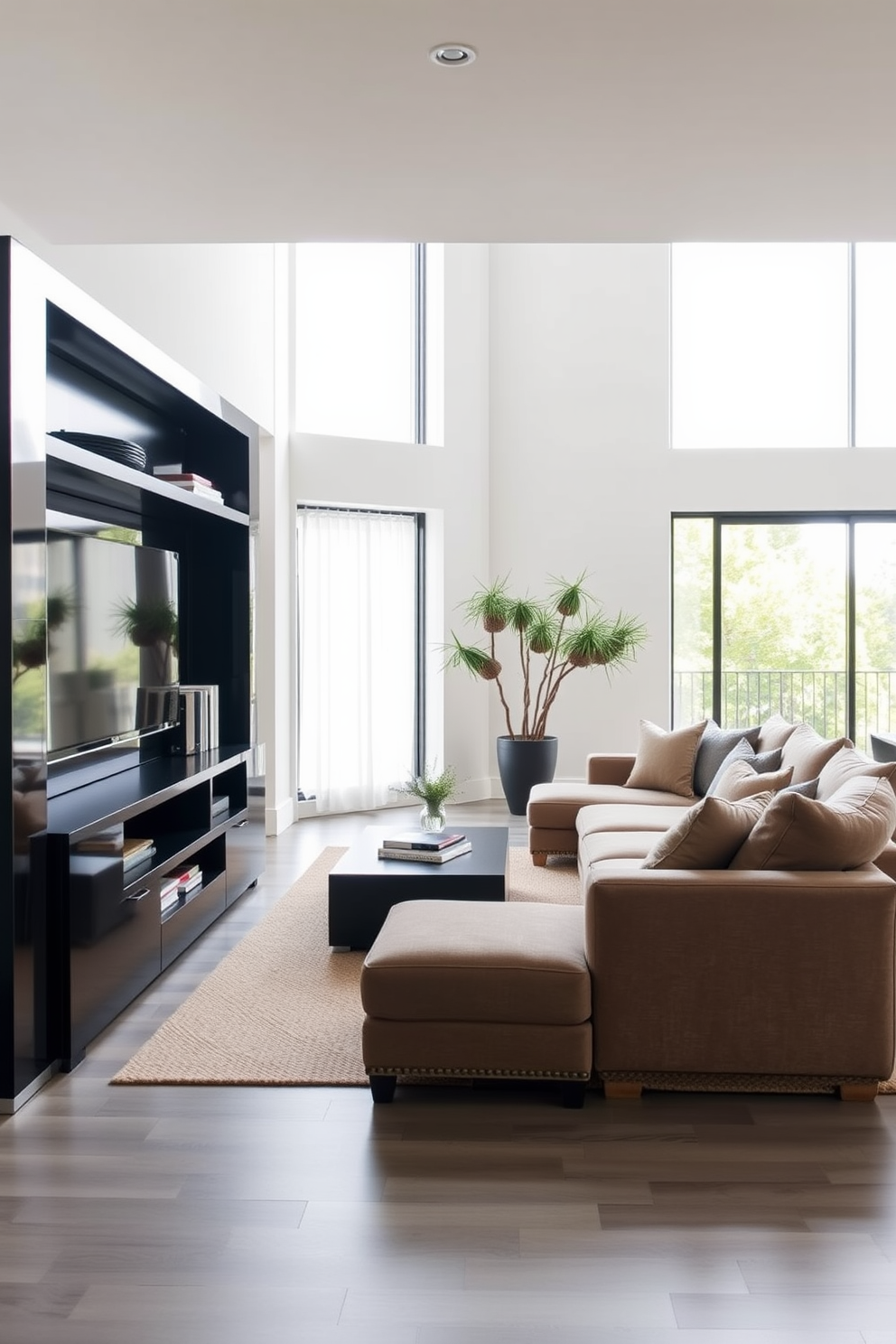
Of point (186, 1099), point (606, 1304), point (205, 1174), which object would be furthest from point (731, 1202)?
point (186, 1099)

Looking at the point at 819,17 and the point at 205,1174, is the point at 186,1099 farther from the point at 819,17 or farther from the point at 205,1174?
the point at 819,17

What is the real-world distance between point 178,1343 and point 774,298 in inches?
322

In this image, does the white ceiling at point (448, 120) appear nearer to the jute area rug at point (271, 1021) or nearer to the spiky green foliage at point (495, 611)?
the jute area rug at point (271, 1021)

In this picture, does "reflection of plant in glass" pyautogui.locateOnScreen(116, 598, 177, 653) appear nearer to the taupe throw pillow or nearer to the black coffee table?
the black coffee table

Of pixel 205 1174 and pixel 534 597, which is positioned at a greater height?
pixel 534 597

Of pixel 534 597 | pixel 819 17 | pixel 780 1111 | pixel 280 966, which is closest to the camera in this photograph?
pixel 819 17

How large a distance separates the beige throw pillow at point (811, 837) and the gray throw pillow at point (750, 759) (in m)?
1.71

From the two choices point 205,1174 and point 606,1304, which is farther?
point 205,1174

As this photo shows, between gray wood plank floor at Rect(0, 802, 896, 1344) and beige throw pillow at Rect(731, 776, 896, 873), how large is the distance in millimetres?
630

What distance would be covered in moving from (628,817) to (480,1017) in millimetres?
2338

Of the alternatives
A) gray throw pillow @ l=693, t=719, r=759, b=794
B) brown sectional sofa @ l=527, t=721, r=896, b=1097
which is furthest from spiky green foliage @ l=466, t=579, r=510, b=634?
brown sectional sofa @ l=527, t=721, r=896, b=1097

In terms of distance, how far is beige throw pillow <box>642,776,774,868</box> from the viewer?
10.4ft

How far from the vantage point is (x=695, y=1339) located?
1989 millimetres

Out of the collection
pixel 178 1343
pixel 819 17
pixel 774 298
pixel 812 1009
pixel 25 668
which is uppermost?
pixel 774 298
